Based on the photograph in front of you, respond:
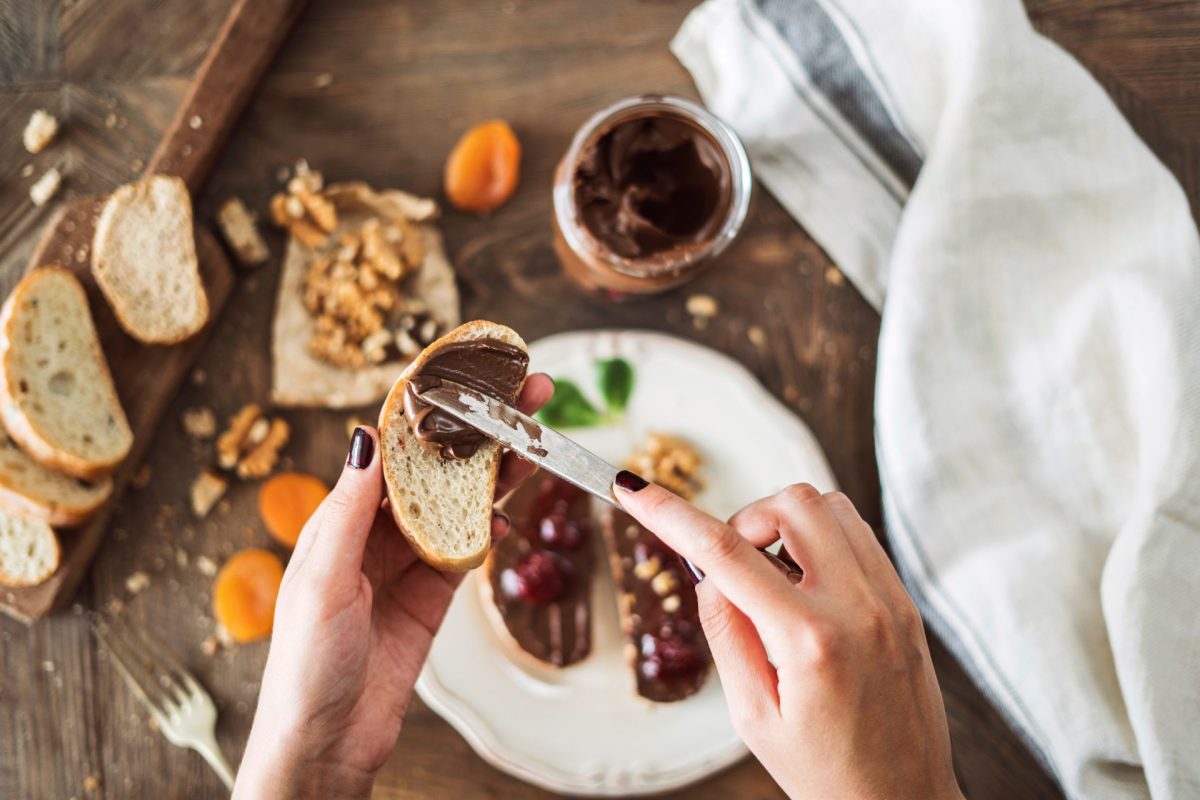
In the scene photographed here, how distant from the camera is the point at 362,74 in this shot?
2.25m

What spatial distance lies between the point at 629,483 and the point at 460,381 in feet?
1.28

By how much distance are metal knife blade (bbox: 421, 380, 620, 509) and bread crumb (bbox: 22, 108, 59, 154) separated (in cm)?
141

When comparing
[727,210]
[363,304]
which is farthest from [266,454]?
[727,210]

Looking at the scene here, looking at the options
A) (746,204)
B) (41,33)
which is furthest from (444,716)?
(41,33)

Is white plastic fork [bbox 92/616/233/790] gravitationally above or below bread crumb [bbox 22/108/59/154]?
below

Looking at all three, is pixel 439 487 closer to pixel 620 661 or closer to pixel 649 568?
pixel 649 568

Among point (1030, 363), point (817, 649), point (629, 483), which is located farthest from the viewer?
point (1030, 363)

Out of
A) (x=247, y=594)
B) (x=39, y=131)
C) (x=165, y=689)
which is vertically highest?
(x=39, y=131)

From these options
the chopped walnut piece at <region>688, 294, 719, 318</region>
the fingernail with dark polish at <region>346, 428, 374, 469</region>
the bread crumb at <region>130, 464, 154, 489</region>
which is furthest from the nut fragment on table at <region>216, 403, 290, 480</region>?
the chopped walnut piece at <region>688, 294, 719, 318</region>

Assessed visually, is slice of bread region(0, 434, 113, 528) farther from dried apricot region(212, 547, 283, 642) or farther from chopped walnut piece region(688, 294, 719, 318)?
chopped walnut piece region(688, 294, 719, 318)

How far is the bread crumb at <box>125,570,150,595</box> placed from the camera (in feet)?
6.97

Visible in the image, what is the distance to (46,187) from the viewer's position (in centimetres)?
215

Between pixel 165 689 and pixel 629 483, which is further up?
pixel 629 483

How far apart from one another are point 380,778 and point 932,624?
141 centimetres
